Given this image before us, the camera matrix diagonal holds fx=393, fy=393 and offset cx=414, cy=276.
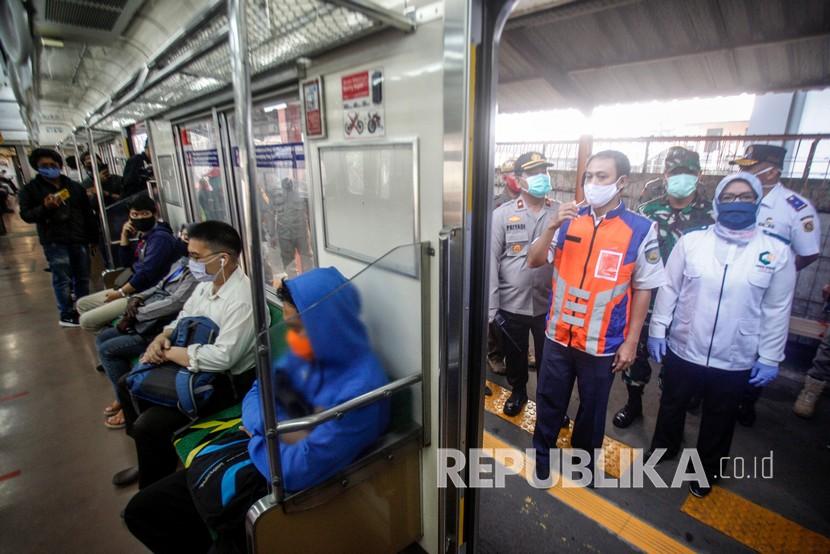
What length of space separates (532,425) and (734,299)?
5.12 ft

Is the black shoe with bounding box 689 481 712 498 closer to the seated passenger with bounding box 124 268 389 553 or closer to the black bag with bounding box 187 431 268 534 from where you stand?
the seated passenger with bounding box 124 268 389 553

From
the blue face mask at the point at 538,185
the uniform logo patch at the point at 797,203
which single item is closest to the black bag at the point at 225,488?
the blue face mask at the point at 538,185

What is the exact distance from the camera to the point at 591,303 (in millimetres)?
2055

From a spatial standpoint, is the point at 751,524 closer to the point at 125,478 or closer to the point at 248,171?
the point at 248,171

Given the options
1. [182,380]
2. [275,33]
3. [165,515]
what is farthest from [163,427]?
[275,33]

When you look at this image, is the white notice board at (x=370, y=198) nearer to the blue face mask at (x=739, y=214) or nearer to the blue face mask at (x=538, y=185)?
the blue face mask at (x=538, y=185)

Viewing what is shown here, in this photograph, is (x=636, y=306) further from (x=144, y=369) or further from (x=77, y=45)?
(x=77, y=45)

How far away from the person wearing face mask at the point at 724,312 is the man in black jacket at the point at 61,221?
6128mm

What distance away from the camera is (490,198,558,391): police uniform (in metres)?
2.83

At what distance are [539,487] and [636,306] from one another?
4.01ft

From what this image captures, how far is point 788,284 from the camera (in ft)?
6.47

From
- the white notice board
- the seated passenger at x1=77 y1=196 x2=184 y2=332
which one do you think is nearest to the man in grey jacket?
the seated passenger at x1=77 y1=196 x2=184 y2=332

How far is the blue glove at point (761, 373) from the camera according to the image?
209 centimetres

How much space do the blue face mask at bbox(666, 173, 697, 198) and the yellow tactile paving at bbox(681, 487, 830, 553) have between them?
6.52 feet
